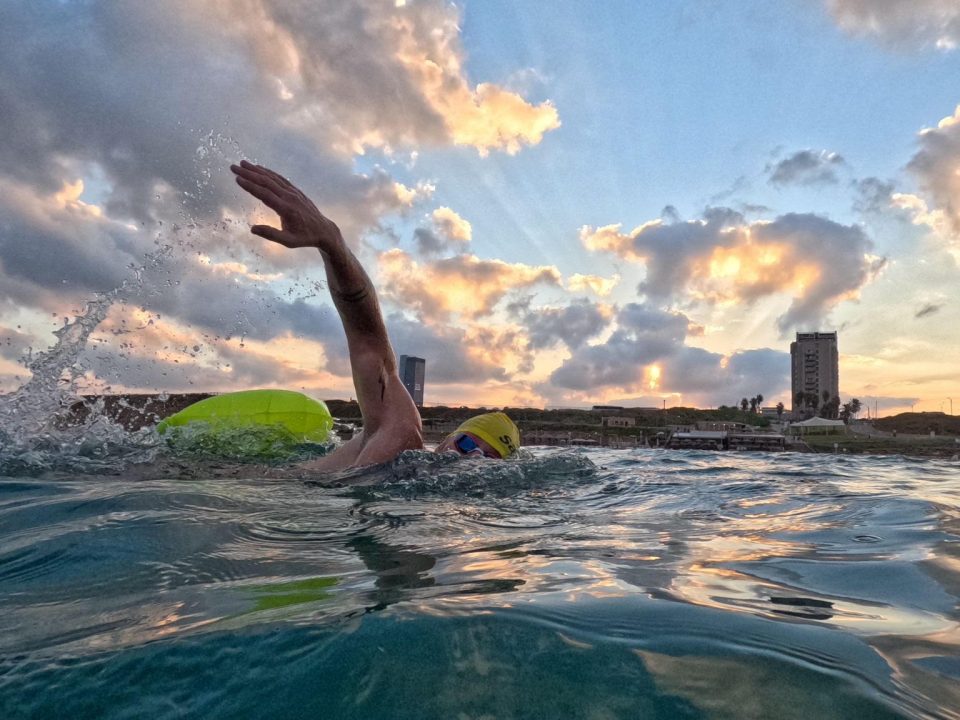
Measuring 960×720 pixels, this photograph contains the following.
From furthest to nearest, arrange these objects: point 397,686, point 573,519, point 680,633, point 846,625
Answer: point 573,519, point 846,625, point 680,633, point 397,686

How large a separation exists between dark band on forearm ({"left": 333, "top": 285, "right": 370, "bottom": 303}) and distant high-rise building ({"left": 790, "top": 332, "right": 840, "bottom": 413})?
169 metres

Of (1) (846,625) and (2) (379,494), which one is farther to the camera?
(2) (379,494)

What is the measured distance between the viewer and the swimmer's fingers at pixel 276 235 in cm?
427

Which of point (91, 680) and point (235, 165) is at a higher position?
point (235, 165)

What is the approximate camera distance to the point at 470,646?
4.94 ft

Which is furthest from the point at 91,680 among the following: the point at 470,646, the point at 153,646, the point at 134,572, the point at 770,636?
the point at 770,636

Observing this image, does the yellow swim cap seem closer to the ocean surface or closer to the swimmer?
the swimmer

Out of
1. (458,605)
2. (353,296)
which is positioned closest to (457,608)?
(458,605)

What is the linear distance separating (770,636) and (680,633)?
0.27m

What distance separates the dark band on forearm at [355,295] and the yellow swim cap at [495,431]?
2.47 meters

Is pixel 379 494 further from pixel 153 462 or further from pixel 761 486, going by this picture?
pixel 761 486

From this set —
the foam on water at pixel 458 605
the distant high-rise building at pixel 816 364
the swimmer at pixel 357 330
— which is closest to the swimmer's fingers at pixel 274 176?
the swimmer at pixel 357 330

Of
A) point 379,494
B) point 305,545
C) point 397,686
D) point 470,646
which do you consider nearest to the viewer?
point 397,686

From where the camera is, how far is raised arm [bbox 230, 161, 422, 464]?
469 centimetres
